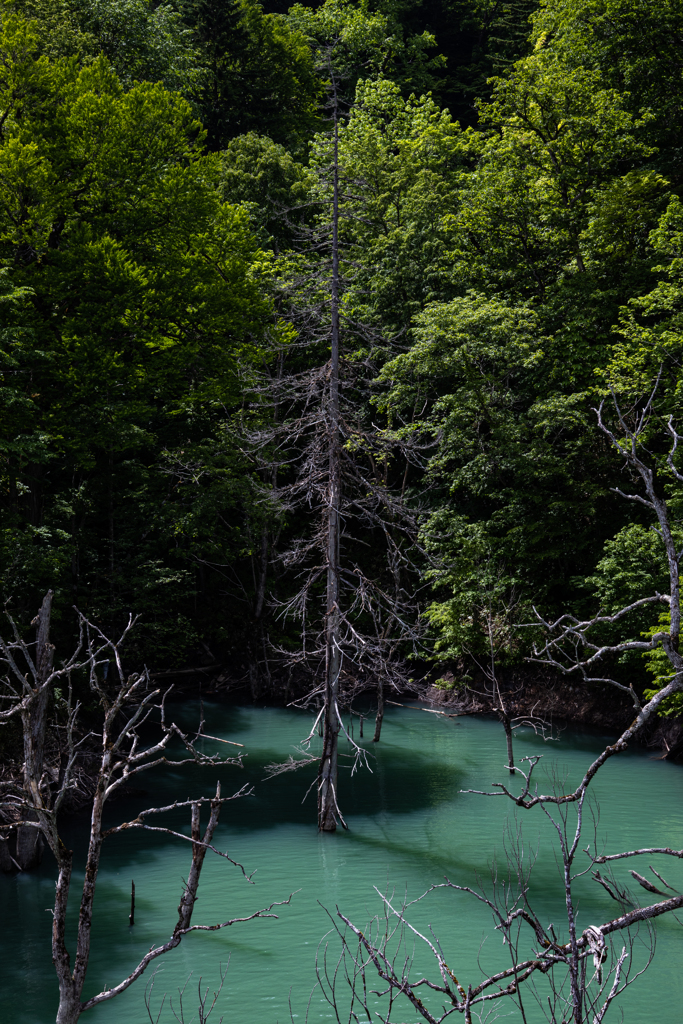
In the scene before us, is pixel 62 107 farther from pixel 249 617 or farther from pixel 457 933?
pixel 457 933

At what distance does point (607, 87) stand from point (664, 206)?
502cm

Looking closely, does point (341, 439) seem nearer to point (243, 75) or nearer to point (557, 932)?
point (557, 932)

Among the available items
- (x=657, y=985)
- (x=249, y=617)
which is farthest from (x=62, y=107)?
(x=657, y=985)

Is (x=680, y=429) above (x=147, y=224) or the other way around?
the other way around

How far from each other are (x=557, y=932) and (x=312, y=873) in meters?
4.03

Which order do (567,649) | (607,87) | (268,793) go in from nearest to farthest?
(268,793) → (567,649) → (607,87)

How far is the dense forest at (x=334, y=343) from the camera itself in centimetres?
1800

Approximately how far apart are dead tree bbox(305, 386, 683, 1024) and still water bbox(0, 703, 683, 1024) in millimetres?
335

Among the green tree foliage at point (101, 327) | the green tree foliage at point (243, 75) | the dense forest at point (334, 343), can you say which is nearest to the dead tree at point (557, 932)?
the dense forest at point (334, 343)

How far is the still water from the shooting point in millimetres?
10703

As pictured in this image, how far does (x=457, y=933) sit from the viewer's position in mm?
12078

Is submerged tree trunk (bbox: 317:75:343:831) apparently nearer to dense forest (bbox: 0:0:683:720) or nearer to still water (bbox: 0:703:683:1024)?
dense forest (bbox: 0:0:683:720)

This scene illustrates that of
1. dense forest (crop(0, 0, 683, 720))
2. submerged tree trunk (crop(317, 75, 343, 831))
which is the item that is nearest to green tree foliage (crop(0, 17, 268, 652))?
dense forest (crop(0, 0, 683, 720))

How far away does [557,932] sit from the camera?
1204 cm
